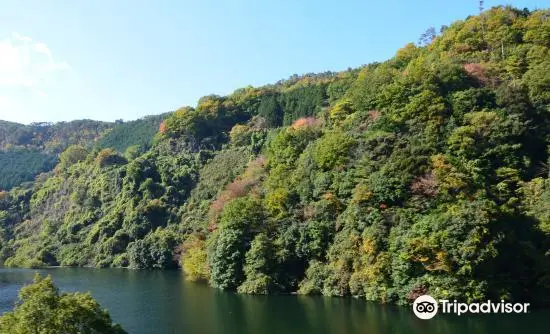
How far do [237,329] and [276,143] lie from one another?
38118 millimetres

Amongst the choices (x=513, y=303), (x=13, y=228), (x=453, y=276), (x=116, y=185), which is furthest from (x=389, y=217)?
(x=13, y=228)

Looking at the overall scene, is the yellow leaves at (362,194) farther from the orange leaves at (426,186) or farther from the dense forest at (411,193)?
the orange leaves at (426,186)

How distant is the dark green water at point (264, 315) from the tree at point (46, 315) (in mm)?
15229

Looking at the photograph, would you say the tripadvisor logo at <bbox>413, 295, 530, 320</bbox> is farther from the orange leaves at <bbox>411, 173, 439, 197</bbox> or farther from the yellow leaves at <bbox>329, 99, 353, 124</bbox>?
the yellow leaves at <bbox>329, 99, 353, 124</bbox>

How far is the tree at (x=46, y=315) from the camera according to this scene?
21.4 m

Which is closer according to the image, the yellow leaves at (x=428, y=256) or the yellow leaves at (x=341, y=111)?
the yellow leaves at (x=428, y=256)

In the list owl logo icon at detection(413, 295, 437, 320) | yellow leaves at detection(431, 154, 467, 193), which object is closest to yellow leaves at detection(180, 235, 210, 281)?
owl logo icon at detection(413, 295, 437, 320)

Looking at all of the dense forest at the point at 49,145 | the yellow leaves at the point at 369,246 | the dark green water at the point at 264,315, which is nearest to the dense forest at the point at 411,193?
the yellow leaves at the point at 369,246

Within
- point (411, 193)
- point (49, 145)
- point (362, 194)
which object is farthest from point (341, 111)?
point (49, 145)

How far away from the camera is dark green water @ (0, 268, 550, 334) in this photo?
35812 millimetres

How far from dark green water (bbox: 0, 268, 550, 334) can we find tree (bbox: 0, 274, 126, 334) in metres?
15.2

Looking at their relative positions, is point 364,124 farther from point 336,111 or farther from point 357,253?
point 357,253

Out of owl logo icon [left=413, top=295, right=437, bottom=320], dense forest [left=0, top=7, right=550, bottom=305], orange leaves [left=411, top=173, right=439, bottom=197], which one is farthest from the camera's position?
orange leaves [left=411, top=173, right=439, bottom=197]

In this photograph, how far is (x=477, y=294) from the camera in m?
40.1
